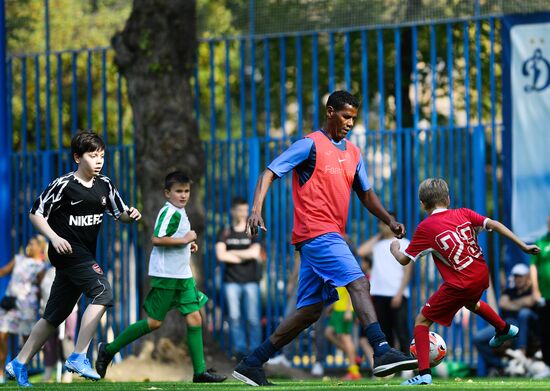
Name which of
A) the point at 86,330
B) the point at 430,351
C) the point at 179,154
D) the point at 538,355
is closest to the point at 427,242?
the point at 430,351

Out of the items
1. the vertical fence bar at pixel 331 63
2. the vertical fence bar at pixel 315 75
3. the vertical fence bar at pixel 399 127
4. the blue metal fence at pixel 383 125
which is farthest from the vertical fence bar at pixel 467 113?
the vertical fence bar at pixel 315 75

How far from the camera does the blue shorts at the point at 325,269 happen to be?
28.3 feet

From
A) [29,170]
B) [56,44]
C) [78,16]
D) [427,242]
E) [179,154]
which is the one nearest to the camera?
[427,242]

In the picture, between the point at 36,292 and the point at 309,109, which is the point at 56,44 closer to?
the point at 309,109

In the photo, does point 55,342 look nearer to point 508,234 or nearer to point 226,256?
point 226,256

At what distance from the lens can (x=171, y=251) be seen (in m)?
10.5

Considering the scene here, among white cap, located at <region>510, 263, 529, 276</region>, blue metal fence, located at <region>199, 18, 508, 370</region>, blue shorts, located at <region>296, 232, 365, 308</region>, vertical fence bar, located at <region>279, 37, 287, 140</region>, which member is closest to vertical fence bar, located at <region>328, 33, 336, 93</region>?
blue metal fence, located at <region>199, 18, 508, 370</region>

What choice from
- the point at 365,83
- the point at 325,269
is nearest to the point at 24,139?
the point at 365,83

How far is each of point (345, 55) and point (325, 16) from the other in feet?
1.91

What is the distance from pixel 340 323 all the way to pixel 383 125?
245 cm

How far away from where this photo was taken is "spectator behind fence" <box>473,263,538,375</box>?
13922 mm

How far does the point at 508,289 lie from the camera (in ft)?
46.3

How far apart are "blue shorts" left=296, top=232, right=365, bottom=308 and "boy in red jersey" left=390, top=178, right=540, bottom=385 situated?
39cm

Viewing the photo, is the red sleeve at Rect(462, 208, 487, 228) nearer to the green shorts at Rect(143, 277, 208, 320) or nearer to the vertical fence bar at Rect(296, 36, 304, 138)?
the green shorts at Rect(143, 277, 208, 320)
